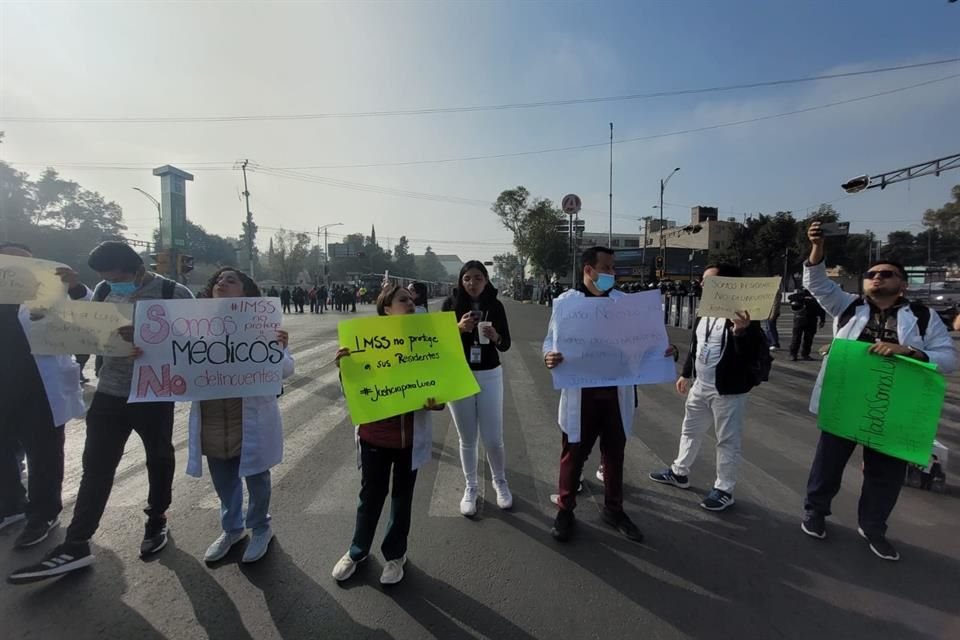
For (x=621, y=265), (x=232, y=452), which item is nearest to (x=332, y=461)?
(x=232, y=452)

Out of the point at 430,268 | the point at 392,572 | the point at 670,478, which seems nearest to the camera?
the point at 392,572

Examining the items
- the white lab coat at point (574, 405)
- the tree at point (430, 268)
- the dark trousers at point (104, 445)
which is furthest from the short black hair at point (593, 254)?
the tree at point (430, 268)

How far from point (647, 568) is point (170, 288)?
3.66 m

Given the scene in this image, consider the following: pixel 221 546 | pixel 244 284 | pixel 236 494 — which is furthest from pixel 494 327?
pixel 221 546

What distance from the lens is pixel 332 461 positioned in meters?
4.64

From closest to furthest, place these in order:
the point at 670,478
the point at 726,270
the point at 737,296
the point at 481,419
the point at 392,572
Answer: the point at 392,572 < the point at 737,296 < the point at 481,419 < the point at 726,270 < the point at 670,478

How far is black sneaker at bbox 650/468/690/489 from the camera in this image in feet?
13.2

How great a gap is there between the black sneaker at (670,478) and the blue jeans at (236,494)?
10.7 feet

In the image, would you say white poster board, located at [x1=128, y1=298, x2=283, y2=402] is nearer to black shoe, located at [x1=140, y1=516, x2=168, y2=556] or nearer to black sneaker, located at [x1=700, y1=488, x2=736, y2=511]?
black shoe, located at [x1=140, y1=516, x2=168, y2=556]

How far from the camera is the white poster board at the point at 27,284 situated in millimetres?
2928

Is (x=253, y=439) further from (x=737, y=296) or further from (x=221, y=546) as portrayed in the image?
(x=737, y=296)

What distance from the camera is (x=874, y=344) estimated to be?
9.77ft

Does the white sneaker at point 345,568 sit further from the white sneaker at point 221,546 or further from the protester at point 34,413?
the protester at point 34,413

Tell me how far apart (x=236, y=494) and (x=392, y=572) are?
1.23 meters
